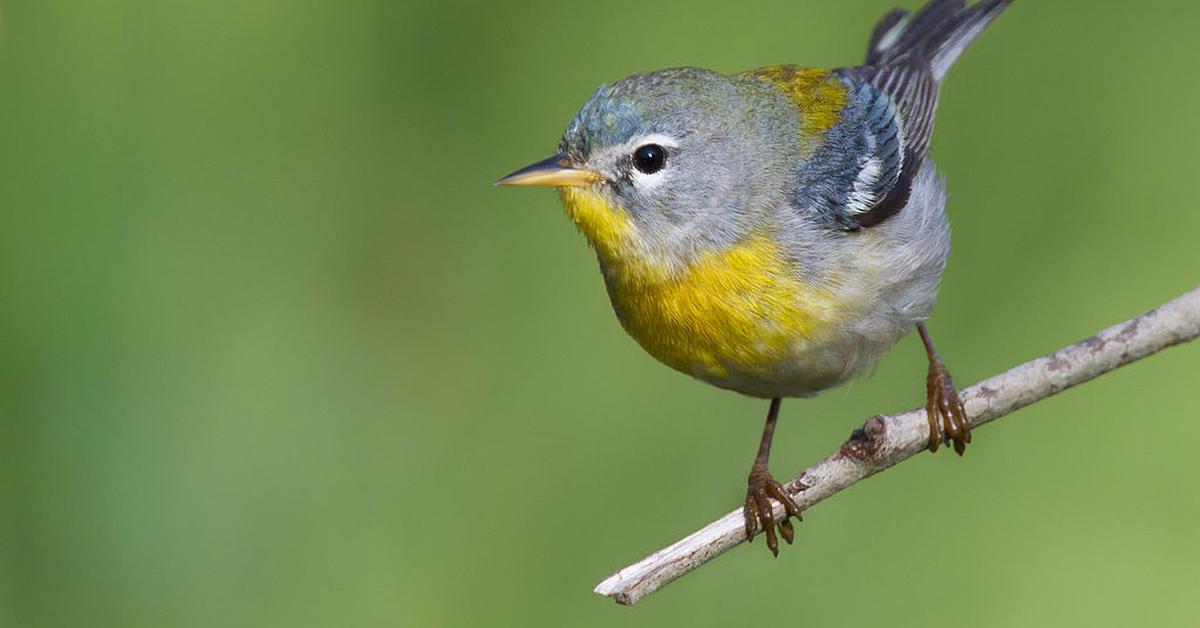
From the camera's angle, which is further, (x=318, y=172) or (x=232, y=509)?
(x=318, y=172)

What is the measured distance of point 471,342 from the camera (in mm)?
5727

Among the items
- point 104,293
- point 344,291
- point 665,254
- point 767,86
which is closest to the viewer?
point 665,254

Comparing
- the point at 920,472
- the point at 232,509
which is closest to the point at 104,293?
the point at 232,509

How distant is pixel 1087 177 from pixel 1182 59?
25.0 inches

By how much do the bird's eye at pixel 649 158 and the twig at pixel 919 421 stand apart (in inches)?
41.6

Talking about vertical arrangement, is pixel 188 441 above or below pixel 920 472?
above

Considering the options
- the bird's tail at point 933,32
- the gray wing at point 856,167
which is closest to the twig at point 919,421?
the gray wing at point 856,167

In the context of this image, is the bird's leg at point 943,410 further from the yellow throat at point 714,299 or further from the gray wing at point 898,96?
the gray wing at point 898,96

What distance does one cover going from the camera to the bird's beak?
4090 millimetres

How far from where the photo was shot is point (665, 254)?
4246 mm

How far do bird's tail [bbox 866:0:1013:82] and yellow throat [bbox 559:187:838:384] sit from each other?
1.66m

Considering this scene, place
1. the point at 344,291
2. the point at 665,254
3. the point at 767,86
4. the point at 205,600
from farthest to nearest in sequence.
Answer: the point at 344,291 < the point at 205,600 < the point at 767,86 < the point at 665,254

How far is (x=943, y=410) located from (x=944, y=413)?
0.01 m

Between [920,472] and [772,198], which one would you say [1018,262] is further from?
[772,198]
